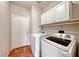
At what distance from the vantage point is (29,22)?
2746 millimetres

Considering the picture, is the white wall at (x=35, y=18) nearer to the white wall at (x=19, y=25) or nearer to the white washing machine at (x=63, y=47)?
the white wall at (x=19, y=25)

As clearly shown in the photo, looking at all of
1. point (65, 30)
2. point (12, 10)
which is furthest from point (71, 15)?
point (12, 10)

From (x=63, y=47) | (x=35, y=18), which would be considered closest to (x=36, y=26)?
(x=35, y=18)

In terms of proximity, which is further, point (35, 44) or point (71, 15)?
point (35, 44)

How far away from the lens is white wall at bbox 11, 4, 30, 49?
9.27 feet

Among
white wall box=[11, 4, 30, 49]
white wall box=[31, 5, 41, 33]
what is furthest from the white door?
white wall box=[31, 5, 41, 33]

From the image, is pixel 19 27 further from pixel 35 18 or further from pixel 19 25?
pixel 35 18

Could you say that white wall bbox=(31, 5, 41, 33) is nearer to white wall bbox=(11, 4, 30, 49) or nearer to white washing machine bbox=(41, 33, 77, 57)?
white wall bbox=(11, 4, 30, 49)

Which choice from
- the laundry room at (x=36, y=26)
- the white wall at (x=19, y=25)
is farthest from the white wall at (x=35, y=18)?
the white wall at (x=19, y=25)

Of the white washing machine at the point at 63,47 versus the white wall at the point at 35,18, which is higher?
the white wall at the point at 35,18

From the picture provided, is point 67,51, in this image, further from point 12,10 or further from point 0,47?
point 12,10

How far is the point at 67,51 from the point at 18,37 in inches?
93.9

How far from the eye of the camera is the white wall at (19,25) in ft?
9.27

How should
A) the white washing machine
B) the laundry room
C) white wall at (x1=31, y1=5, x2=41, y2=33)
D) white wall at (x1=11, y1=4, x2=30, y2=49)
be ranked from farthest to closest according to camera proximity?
white wall at (x1=11, y1=4, x2=30, y2=49) < white wall at (x1=31, y1=5, x2=41, y2=33) < the laundry room < the white washing machine
